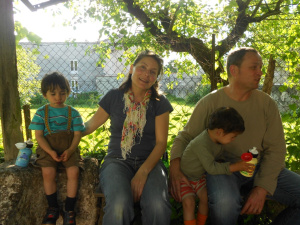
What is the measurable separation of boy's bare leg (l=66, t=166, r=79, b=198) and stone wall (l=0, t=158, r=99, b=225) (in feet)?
0.39

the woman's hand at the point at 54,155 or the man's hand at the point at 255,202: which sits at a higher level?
the woman's hand at the point at 54,155

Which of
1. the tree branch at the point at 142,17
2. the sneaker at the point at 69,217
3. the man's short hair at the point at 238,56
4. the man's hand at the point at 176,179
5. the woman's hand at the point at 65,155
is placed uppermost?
the tree branch at the point at 142,17

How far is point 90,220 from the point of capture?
2.32 metres

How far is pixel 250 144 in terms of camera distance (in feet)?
7.17

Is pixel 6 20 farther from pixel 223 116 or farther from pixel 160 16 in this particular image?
pixel 160 16

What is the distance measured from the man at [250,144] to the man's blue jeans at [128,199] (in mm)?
215

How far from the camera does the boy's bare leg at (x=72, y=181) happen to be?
7.13ft

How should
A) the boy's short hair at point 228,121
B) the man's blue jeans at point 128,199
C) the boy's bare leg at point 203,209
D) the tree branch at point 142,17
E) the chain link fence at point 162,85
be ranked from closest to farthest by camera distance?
the man's blue jeans at point 128,199 → the boy's short hair at point 228,121 → the boy's bare leg at point 203,209 → the chain link fence at point 162,85 → the tree branch at point 142,17

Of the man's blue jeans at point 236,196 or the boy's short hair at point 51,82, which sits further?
the boy's short hair at point 51,82

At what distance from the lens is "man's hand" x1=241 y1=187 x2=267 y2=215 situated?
6.50ft

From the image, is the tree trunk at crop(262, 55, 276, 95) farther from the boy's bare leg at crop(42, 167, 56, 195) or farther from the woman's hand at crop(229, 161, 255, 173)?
the boy's bare leg at crop(42, 167, 56, 195)

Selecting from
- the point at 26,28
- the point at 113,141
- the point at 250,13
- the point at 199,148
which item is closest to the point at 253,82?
the point at 199,148

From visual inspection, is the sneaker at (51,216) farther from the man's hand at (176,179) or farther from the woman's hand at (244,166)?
the woman's hand at (244,166)

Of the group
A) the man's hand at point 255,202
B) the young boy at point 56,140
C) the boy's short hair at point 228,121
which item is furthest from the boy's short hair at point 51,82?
the man's hand at point 255,202
